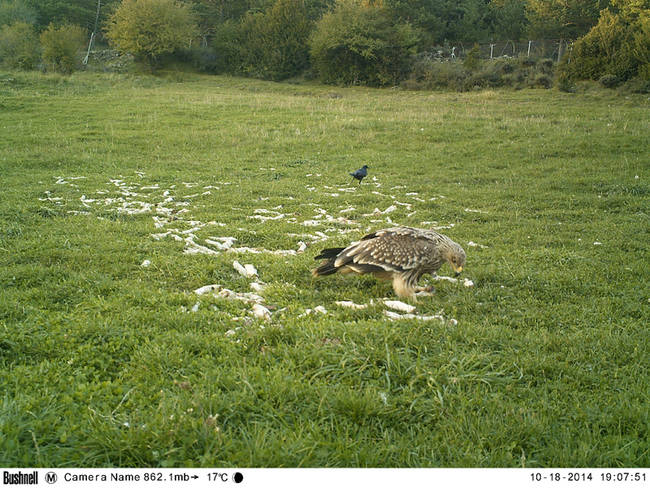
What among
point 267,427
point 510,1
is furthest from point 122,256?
point 510,1

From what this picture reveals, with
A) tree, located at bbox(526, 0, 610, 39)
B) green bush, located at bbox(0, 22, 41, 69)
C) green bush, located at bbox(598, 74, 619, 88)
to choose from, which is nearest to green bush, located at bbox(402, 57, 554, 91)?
green bush, located at bbox(598, 74, 619, 88)

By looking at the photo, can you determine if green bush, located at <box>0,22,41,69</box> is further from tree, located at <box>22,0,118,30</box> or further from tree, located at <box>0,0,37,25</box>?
tree, located at <box>22,0,118,30</box>

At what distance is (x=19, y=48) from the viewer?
5428 centimetres

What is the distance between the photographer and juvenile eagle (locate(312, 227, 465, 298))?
7.01m

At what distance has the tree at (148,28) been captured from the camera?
6275cm

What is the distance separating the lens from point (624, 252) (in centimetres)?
961

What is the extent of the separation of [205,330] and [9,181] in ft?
42.6

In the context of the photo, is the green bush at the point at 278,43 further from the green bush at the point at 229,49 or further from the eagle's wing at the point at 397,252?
the eagle's wing at the point at 397,252

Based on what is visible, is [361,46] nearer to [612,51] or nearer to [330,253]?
[612,51]

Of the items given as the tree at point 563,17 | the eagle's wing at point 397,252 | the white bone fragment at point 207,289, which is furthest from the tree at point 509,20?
the white bone fragment at point 207,289

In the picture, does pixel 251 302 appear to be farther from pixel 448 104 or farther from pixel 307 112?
pixel 448 104

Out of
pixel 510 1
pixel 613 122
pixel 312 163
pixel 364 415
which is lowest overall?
pixel 364 415

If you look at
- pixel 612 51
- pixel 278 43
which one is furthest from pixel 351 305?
pixel 278 43

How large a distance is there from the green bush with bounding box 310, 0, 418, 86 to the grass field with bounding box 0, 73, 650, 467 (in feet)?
147
